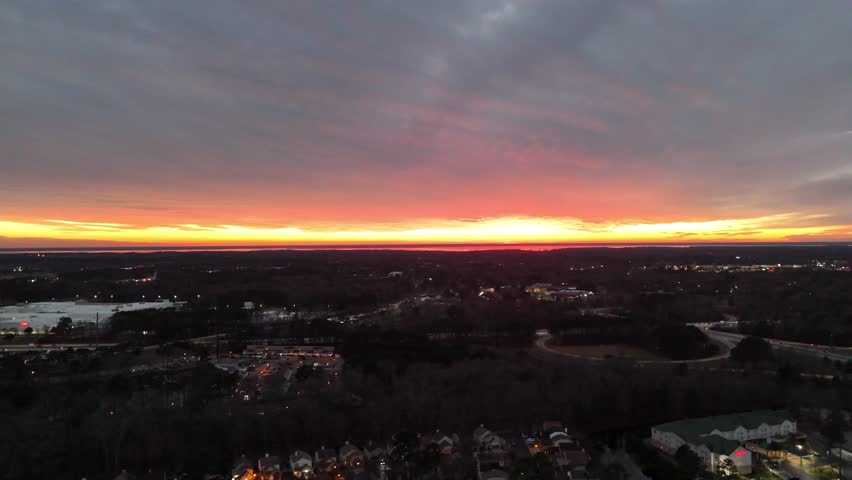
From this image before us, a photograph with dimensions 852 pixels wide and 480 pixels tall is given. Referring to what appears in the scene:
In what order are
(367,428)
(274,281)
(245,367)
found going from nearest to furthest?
(367,428) < (245,367) < (274,281)

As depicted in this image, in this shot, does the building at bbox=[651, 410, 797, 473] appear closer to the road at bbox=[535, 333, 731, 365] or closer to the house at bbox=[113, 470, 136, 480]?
the road at bbox=[535, 333, 731, 365]

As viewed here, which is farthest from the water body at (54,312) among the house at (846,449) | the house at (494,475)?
the house at (846,449)

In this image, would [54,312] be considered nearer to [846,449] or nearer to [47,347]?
[47,347]

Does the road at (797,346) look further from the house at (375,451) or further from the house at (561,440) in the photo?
the house at (375,451)

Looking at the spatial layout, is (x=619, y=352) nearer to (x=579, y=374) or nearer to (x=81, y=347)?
(x=579, y=374)

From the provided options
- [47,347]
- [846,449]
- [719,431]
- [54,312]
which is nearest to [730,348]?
[846,449]

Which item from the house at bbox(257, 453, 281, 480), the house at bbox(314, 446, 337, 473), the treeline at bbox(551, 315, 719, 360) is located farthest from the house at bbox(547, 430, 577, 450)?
the treeline at bbox(551, 315, 719, 360)

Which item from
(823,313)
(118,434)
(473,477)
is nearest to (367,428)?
(473,477)
